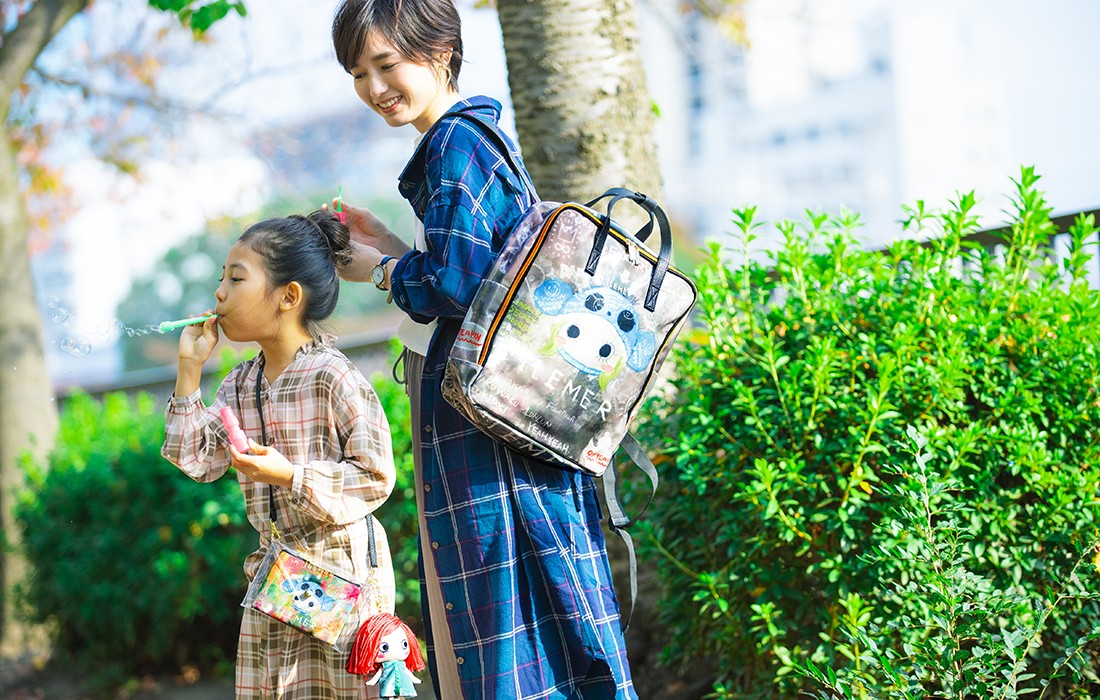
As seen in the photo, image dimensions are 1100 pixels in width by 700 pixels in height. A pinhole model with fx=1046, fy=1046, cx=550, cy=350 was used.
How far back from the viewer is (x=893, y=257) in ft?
10.1

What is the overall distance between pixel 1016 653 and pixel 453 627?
123 centimetres

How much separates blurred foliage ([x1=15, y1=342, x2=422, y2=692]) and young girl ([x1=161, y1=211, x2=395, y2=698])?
6.30ft

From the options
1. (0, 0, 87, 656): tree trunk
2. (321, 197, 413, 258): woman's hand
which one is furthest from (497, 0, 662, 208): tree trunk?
(0, 0, 87, 656): tree trunk

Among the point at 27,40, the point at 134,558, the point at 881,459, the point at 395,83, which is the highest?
the point at 27,40

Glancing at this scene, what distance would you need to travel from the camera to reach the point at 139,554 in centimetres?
483

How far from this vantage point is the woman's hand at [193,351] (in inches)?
88.7

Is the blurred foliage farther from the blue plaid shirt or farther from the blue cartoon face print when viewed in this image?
the blue plaid shirt

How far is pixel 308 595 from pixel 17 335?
462 centimetres

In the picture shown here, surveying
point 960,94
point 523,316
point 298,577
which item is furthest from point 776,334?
point 960,94

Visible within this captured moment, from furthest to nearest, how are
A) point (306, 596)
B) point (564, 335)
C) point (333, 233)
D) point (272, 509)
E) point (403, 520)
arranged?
point (403, 520)
point (333, 233)
point (272, 509)
point (306, 596)
point (564, 335)

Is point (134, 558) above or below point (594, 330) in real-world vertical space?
below

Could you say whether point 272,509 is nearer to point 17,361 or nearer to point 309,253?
point 309,253

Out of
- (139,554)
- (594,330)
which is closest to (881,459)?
(594,330)

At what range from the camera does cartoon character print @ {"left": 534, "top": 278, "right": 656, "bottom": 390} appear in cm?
203
